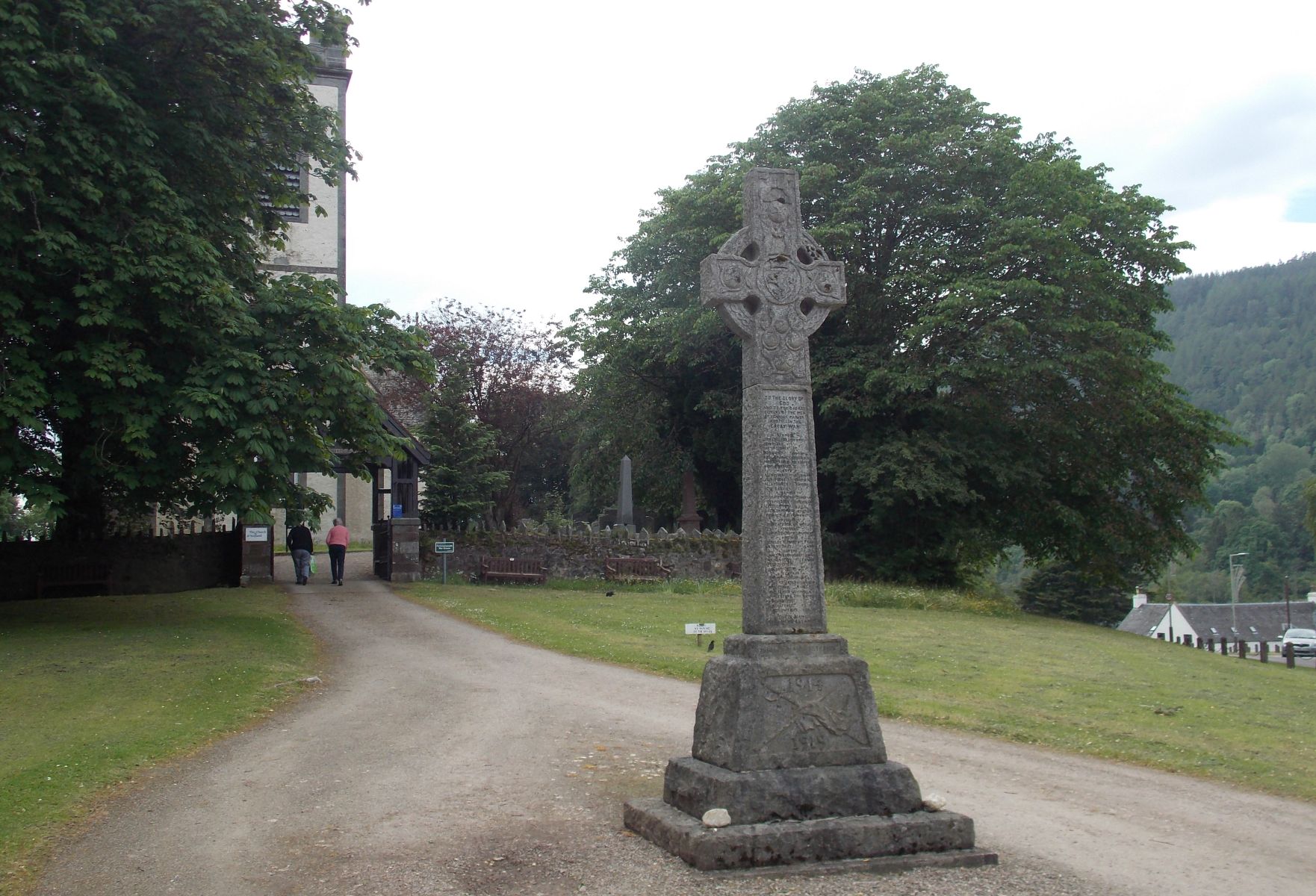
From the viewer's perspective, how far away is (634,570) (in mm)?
29391

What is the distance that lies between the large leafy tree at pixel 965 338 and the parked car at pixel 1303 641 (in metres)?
28.3

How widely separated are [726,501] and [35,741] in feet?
92.2

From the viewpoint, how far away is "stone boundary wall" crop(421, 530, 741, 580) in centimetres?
2891

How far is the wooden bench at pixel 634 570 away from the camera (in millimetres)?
29234

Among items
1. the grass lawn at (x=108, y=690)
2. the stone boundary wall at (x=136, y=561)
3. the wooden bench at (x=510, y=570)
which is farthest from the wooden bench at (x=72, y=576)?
the wooden bench at (x=510, y=570)

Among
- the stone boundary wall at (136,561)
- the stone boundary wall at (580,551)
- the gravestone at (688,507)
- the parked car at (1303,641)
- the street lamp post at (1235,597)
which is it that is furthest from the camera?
the street lamp post at (1235,597)

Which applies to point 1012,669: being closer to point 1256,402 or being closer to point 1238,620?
point 1238,620

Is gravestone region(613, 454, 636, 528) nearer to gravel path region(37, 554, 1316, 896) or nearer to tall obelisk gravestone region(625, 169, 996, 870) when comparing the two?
gravel path region(37, 554, 1316, 896)

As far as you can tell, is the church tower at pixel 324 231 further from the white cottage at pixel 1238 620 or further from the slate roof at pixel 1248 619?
the white cottage at pixel 1238 620

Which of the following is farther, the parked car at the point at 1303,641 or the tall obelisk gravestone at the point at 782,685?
the parked car at the point at 1303,641

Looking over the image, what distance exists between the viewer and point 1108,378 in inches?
1157

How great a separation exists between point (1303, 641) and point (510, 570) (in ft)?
185

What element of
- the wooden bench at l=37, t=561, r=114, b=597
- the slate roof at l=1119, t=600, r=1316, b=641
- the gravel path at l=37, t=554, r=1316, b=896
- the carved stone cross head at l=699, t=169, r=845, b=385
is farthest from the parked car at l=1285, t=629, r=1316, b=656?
the carved stone cross head at l=699, t=169, r=845, b=385

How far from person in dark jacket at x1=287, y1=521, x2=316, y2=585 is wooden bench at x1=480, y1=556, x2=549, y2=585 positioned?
435 centimetres
